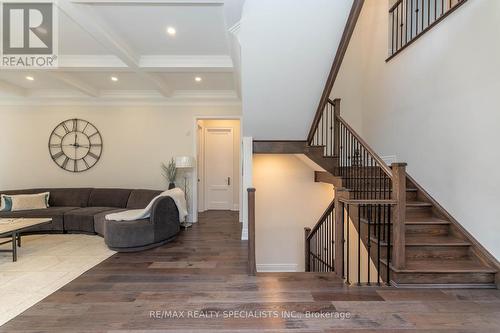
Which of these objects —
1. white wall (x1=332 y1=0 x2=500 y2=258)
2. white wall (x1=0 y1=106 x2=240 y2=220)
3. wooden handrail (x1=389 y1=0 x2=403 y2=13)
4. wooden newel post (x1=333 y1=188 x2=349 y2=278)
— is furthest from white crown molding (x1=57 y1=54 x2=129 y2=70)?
wooden handrail (x1=389 y1=0 x2=403 y2=13)

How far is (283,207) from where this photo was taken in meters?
5.16

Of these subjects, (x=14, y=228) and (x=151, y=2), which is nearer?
(x=151, y=2)

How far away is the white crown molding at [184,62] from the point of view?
3.87m

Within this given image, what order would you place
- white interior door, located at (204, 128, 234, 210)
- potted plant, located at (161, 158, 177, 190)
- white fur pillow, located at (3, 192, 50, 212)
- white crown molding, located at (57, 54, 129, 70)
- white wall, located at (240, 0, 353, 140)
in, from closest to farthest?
1. white wall, located at (240, 0, 353, 140)
2. white crown molding, located at (57, 54, 129, 70)
3. white fur pillow, located at (3, 192, 50, 212)
4. potted plant, located at (161, 158, 177, 190)
5. white interior door, located at (204, 128, 234, 210)

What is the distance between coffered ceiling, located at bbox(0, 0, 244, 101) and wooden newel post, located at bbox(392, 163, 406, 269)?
2363mm

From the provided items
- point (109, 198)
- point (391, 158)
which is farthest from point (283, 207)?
point (109, 198)

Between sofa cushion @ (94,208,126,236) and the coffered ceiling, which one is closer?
the coffered ceiling

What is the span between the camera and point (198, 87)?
511cm

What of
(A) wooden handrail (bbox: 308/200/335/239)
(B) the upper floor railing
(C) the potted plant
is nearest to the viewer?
(B) the upper floor railing

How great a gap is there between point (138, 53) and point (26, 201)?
145 inches

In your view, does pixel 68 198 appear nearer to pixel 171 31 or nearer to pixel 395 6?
pixel 171 31

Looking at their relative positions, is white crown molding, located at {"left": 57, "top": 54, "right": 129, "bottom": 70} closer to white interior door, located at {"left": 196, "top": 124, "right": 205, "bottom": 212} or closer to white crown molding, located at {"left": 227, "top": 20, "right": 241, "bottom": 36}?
white crown molding, located at {"left": 227, "top": 20, "right": 241, "bottom": 36}

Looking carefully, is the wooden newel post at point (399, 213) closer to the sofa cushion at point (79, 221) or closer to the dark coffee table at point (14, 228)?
the dark coffee table at point (14, 228)

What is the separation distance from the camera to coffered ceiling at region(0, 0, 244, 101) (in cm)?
270
